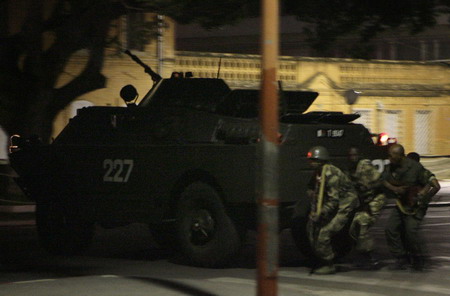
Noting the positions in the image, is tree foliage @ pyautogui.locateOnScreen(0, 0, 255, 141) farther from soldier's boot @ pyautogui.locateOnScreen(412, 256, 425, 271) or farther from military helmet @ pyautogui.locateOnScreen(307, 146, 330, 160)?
soldier's boot @ pyautogui.locateOnScreen(412, 256, 425, 271)

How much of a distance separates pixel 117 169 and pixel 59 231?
5.31 feet

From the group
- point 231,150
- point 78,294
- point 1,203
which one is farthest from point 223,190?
point 1,203

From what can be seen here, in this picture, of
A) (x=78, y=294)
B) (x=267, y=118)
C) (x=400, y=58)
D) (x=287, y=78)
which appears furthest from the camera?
(x=400, y=58)

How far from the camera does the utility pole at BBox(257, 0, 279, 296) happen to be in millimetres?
8680

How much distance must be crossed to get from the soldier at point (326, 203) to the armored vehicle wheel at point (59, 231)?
3969 mm

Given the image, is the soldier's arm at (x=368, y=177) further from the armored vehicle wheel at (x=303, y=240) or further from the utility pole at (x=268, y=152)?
the utility pole at (x=268, y=152)

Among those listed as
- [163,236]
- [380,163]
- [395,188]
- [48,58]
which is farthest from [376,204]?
[48,58]

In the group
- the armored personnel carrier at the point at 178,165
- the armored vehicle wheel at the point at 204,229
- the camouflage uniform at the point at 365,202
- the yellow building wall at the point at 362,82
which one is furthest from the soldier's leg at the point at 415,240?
the yellow building wall at the point at 362,82

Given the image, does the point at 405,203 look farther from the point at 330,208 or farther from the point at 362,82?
the point at 362,82

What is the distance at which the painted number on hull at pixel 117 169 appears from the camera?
558 inches

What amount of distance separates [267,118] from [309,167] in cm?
414

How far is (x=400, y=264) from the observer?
13164 millimetres

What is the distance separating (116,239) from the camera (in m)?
17.5

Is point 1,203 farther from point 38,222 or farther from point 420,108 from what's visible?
point 420,108
